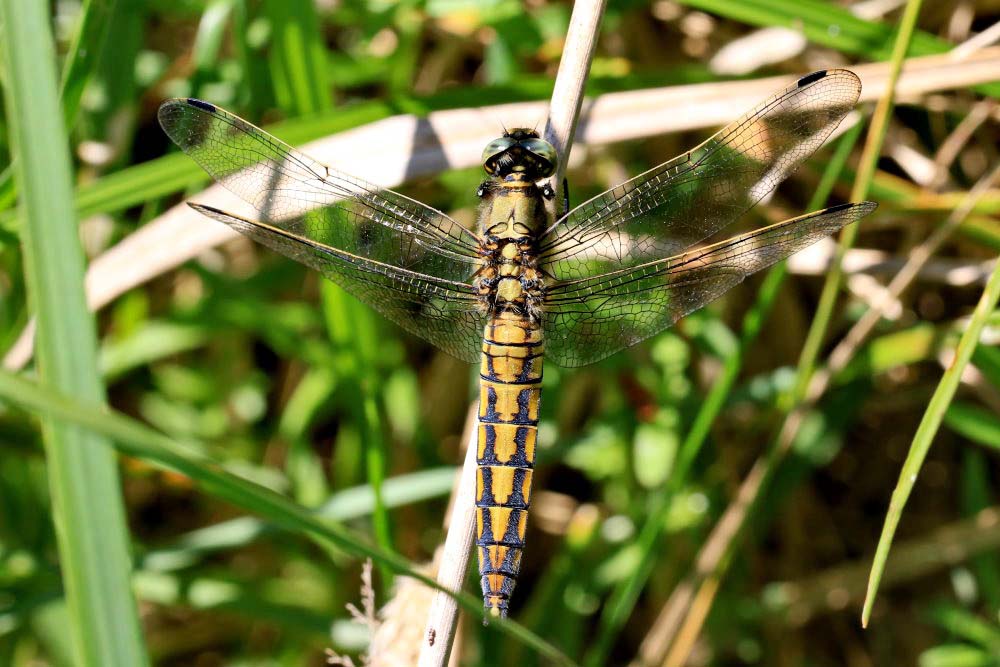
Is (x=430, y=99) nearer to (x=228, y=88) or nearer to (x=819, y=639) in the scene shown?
(x=228, y=88)

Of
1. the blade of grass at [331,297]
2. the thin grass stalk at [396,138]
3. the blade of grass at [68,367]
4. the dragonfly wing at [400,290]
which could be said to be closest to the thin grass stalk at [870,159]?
the thin grass stalk at [396,138]

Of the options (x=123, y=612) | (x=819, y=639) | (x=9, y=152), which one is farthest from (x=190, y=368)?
(x=819, y=639)

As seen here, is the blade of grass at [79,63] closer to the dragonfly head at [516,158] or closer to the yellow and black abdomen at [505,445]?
the dragonfly head at [516,158]

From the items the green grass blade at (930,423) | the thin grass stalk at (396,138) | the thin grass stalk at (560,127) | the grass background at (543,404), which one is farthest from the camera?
the grass background at (543,404)

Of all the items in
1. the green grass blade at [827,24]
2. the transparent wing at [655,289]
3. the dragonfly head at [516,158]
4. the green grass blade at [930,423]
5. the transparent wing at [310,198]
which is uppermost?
the green grass blade at [827,24]

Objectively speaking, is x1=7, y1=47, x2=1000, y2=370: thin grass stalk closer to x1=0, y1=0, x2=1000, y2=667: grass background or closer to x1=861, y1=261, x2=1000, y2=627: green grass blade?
x1=0, y1=0, x2=1000, y2=667: grass background
